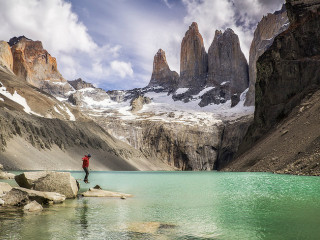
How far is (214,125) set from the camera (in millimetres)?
141125

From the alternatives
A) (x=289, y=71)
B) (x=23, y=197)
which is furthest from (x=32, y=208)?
(x=289, y=71)

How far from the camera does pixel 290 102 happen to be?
59.5m

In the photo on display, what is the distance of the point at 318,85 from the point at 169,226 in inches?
2137

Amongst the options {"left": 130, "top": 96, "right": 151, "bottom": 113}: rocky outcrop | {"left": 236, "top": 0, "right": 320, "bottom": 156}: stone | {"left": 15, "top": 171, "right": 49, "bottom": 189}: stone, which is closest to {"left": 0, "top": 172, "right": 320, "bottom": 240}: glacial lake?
{"left": 15, "top": 171, "right": 49, "bottom": 189}: stone

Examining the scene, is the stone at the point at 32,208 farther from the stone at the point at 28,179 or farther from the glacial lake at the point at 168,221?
the stone at the point at 28,179

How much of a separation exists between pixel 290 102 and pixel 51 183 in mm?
52803

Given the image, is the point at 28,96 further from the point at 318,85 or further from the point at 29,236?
the point at 29,236

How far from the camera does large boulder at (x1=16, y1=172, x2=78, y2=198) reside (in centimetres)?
1756

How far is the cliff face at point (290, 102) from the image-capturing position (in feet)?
133

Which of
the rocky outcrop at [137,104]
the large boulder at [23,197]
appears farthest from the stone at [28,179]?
the rocky outcrop at [137,104]

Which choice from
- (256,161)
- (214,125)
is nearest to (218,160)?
(214,125)

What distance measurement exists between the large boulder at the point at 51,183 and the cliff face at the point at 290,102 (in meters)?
26.1

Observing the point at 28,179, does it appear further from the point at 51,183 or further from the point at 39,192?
the point at 39,192

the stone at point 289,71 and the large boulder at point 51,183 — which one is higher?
the stone at point 289,71
